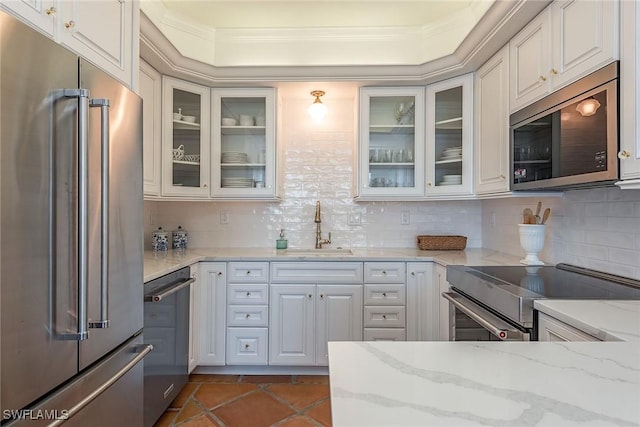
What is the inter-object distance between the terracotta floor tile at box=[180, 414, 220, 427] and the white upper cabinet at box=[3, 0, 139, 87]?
72.9 inches

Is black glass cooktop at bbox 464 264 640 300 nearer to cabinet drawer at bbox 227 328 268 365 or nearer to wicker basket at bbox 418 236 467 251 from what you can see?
wicker basket at bbox 418 236 467 251

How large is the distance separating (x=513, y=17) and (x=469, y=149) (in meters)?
0.88

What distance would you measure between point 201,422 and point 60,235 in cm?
147

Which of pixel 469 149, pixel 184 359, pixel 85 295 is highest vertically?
pixel 469 149

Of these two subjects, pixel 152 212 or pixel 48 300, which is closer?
pixel 48 300

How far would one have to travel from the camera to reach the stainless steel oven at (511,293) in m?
1.31

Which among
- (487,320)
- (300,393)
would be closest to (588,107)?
(487,320)

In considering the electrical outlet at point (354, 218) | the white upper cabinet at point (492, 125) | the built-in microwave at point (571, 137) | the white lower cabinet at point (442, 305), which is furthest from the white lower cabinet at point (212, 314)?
the built-in microwave at point (571, 137)

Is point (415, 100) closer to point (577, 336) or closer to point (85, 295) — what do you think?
point (577, 336)

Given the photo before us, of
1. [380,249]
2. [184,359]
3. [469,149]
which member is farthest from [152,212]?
[469,149]

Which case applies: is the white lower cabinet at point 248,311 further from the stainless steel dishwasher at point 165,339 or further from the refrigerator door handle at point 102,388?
the refrigerator door handle at point 102,388

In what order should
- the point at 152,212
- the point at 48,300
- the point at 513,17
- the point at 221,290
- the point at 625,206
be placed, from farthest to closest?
the point at 152,212
the point at 221,290
the point at 513,17
the point at 625,206
the point at 48,300

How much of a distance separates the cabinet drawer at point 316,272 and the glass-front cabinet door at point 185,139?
0.86 m

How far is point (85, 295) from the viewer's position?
3.43 ft
